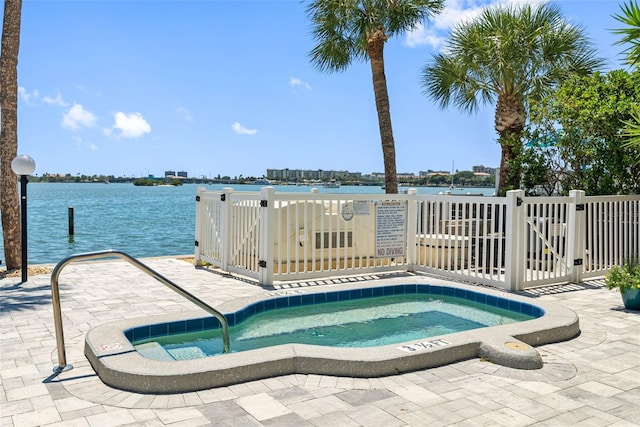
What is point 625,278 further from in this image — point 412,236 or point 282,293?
point 282,293

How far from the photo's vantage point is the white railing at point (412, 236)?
7.29m

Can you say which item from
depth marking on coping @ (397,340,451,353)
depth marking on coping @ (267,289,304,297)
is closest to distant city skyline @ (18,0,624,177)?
depth marking on coping @ (267,289,304,297)

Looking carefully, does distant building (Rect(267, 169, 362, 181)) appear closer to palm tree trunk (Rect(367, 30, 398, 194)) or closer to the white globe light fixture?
palm tree trunk (Rect(367, 30, 398, 194))

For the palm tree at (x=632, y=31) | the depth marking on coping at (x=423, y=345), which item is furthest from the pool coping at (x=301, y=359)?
the palm tree at (x=632, y=31)

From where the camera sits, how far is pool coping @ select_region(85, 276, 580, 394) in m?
3.48

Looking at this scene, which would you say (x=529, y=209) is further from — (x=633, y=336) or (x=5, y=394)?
(x=5, y=394)

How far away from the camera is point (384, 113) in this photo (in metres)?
13.4

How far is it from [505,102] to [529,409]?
35.2 feet

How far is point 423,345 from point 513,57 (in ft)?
30.5

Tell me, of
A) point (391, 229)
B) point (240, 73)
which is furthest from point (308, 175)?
point (391, 229)

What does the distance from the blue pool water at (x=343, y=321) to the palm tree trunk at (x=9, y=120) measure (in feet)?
16.4

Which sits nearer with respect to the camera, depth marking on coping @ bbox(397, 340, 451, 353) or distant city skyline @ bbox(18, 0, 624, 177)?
depth marking on coping @ bbox(397, 340, 451, 353)

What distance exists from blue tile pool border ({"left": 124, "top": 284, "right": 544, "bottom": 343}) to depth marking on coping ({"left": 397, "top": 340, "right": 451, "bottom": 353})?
1.99 meters

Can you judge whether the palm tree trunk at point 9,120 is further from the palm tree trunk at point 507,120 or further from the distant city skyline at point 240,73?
the palm tree trunk at point 507,120
